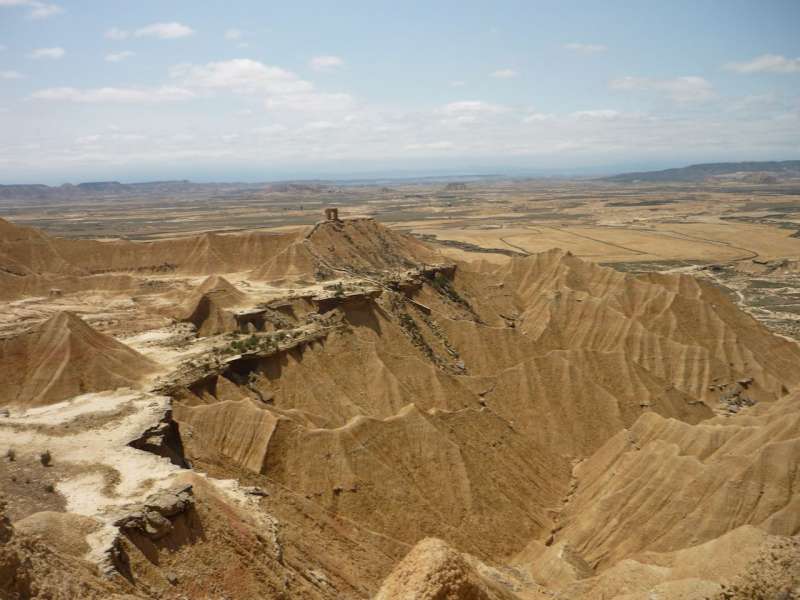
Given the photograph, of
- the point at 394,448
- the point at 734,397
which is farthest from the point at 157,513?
the point at 734,397

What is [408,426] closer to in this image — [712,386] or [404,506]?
[404,506]

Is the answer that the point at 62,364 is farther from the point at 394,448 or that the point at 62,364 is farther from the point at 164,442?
the point at 394,448

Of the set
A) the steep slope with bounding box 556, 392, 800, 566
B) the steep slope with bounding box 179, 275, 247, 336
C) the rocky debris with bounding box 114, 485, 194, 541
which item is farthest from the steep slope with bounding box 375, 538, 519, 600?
the steep slope with bounding box 179, 275, 247, 336

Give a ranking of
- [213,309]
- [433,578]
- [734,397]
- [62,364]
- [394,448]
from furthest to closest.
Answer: [213,309] < [734,397] < [62,364] < [394,448] < [433,578]

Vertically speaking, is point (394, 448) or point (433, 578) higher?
point (433, 578)

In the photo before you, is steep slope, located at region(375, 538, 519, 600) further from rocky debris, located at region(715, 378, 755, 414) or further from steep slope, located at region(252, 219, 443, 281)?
steep slope, located at region(252, 219, 443, 281)

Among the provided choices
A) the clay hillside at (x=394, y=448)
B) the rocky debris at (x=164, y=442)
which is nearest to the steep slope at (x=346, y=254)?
the clay hillside at (x=394, y=448)

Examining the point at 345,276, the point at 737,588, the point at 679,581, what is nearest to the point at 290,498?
the point at 679,581
